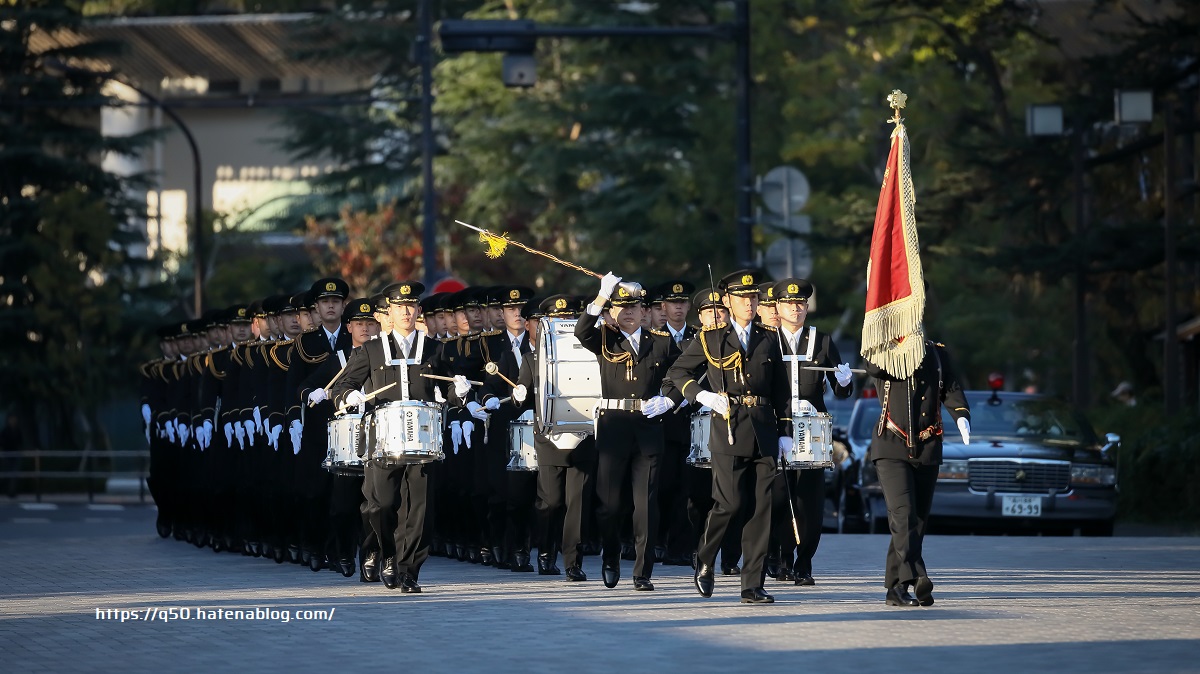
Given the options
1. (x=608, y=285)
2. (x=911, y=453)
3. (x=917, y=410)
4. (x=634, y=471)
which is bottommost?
(x=634, y=471)

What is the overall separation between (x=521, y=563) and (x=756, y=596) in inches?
152

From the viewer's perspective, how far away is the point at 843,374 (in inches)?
628

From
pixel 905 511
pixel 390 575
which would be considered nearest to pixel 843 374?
pixel 905 511

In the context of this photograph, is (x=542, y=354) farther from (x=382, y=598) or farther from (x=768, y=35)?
(x=768, y=35)

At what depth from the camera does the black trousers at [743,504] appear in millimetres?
15227

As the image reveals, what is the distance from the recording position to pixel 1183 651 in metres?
12.3

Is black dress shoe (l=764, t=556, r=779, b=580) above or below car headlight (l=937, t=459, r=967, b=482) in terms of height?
below

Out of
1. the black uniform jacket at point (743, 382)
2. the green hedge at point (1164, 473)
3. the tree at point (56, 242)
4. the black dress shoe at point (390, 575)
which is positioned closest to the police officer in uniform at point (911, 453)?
the black uniform jacket at point (743, 382)

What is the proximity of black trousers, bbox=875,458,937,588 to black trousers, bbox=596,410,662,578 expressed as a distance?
5.90 ft

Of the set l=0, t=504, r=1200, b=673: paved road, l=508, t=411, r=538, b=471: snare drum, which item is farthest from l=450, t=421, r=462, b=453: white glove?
l=508, t=411, r=538, b=471: snare drum

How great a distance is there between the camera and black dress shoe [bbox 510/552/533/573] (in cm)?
1847

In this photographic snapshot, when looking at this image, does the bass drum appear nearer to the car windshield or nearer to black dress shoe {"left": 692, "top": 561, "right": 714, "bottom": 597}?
black dress shoe {"left": 692, "top": 561, "right": 714, "bottom": 597}

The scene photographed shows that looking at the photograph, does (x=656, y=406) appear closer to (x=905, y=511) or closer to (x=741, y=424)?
(x=741, y=424)

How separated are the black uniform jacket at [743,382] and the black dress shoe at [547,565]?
2815 mm
